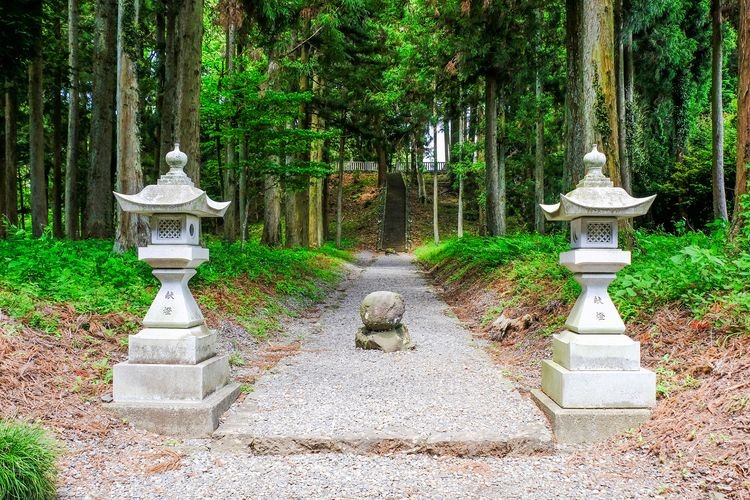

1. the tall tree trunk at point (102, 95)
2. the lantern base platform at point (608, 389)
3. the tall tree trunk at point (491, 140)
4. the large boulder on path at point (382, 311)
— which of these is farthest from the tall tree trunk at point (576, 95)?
the tall tree trunk at point (102, 95)

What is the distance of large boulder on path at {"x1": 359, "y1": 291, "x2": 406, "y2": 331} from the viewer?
7391 millimetres

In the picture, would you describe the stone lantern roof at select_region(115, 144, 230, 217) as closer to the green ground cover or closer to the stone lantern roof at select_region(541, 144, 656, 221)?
the green ground cover

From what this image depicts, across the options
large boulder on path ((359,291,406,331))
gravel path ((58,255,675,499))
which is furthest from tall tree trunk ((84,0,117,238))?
gravel path ((58,255,675,499))

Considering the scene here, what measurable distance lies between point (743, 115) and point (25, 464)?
7.44 metres

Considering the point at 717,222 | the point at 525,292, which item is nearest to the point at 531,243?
the point at 525,292

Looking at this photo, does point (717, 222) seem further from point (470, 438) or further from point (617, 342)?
point (470, 438)

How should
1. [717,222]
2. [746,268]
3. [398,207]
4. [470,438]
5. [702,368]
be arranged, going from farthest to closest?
[398,207] → [717,222] → [746,268] → [702,368] → [470,438]

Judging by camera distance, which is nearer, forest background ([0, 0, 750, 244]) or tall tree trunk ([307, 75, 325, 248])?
forest background ([0, 0, 750, 244])

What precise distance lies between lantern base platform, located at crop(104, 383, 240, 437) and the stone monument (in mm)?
3127

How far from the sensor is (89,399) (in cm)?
464

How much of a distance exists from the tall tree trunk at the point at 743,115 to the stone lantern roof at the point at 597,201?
2.28 metres

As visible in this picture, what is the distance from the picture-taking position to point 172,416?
4504mm

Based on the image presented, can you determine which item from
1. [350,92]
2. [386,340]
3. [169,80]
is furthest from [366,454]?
[350,92]

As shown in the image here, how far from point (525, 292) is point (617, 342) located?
4.59 m
